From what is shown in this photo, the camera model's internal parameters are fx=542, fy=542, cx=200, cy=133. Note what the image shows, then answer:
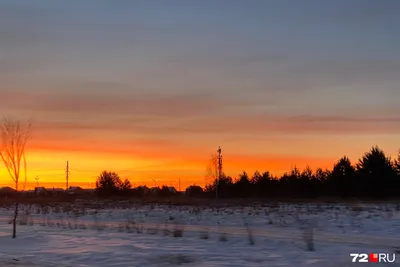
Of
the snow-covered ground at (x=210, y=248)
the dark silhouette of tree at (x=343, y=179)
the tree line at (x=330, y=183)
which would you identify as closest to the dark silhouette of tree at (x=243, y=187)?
the tree line at (x=330, y=183)

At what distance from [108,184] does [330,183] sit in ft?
144

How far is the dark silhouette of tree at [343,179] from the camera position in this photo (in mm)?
66744

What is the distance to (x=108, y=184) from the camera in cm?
9775

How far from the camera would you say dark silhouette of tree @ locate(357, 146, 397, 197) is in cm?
6384

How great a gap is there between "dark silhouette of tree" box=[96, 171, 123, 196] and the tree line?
52.6 feet

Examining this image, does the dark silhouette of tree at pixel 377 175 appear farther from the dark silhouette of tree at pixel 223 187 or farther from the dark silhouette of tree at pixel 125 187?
the dark silhouette of tree at pixel 125 187

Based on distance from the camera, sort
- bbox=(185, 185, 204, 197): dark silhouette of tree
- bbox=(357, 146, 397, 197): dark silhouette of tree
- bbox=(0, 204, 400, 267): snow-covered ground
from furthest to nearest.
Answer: bbox=(185, 185, 204, 197): dark silhouette of tree
bbox=(357, 146, 397, 197): dark silhouette of tree
bbox=(0, 204, 400, 267): snow-covered ground

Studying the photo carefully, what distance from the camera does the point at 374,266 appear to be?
11.7 m

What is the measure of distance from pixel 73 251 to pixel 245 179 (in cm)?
6630

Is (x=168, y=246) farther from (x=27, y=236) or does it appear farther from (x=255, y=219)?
(x=255, y=219)

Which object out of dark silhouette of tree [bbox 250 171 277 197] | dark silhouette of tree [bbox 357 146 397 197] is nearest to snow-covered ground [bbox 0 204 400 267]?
dark silhouette of tree [bbox 357 146 397 197]

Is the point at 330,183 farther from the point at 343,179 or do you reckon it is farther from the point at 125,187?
the point at 125,187

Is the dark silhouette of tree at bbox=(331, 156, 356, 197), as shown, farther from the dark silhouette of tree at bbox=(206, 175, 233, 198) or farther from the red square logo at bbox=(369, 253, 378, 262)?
the red square logo at bbox=(369, 253, 378, 262)

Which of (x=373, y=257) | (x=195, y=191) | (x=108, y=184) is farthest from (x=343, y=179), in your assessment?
(x=373, y=257)
